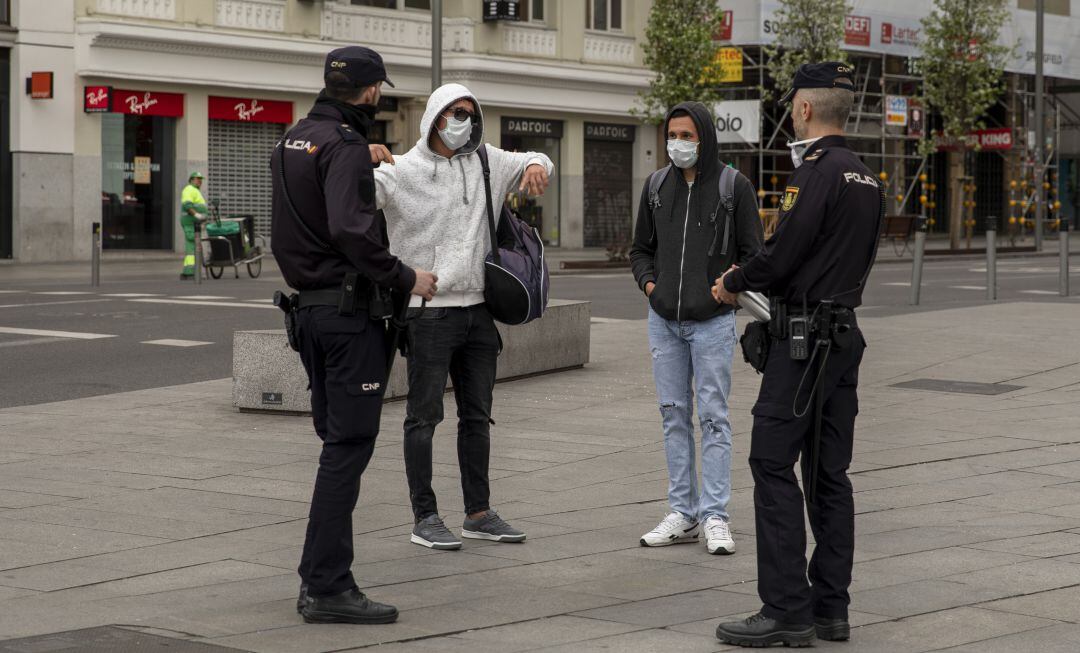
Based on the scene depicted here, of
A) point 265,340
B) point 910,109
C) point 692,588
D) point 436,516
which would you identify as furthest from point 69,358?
point 910,109

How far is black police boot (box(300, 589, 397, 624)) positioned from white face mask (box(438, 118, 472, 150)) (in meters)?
1.98

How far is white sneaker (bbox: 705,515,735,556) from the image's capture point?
6700mm

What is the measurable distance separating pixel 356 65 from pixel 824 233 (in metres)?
1.69

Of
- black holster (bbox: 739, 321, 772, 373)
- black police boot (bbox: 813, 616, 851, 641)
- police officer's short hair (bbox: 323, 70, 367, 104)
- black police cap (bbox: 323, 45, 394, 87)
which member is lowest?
black police boot (bbox: 813, 616, 851, 641)

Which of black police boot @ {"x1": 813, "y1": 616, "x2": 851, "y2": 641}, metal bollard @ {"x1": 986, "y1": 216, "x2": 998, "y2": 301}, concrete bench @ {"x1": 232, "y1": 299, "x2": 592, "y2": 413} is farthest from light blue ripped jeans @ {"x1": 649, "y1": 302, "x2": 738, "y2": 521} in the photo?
metal bollard @ {"x1": 986, "y1": 216, "x2": 998, "y2": 301}

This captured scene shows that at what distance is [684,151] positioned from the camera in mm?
6867

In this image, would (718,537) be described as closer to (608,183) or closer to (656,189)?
(656,189)

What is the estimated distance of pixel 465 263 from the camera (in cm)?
676

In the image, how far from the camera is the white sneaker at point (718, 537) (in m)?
6.70

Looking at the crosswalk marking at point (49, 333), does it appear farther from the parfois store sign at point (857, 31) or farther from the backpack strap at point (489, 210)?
the parfois store sign at point (857, 31)

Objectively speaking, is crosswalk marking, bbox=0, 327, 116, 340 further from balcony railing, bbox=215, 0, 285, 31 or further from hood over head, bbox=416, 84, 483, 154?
balcony railing, bbox=215, 0, 285, 31

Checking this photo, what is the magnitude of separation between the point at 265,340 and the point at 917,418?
4.13 meters

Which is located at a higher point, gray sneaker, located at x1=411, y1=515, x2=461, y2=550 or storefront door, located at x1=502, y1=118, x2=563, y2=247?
storefront door, located at x1=502, y1=118, x2=563, y2=247

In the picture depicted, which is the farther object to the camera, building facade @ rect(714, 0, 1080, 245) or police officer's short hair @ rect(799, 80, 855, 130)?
building facade @ rect(714, 0, 1080, 245)
